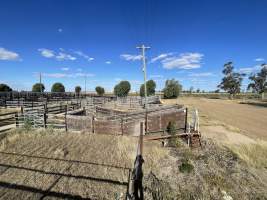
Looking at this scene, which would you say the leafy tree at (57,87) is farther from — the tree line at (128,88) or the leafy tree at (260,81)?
the leafy tree at (260,81)

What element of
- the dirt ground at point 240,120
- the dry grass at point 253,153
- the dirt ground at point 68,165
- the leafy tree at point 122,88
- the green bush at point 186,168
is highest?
the leafy tree at point 122,88

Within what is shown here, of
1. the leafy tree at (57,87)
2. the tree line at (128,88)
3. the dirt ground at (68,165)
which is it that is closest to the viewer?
the dirt ground at (68,165)

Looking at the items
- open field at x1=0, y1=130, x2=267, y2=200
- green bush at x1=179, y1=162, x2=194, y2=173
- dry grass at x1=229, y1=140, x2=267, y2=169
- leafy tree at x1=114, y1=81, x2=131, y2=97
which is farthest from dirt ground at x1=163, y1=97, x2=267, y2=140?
leafy tree at x1=114, y1=81, x2=131, y2=97

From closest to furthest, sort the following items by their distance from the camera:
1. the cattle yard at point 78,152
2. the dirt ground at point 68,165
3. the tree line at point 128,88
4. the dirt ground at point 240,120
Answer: the dirt ground at point 68,165 → the cattle yard at point 78,152 → the dirt ground at point 240,120 → the tree line at point 128,88

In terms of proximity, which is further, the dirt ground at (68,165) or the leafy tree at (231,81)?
the leafy tree at (231,81)

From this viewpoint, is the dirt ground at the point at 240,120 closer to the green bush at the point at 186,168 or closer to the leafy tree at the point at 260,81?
the green bush at the point at 186,168

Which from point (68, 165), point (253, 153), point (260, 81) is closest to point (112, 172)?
point (68, 165)

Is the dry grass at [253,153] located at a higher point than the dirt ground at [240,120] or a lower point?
higher

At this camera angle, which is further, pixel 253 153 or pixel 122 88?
pixel 122 88

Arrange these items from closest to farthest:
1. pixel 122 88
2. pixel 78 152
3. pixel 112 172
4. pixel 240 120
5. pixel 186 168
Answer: pixel 112 172, pixel 186 168, pixel 78 152, pixel 240 120, pixel 122 88

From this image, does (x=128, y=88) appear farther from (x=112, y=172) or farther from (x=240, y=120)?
(x=112, y=172)

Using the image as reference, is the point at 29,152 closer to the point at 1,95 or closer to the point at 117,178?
the point at 117,178

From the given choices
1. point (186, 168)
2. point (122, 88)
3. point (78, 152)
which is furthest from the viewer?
point (122, 88)

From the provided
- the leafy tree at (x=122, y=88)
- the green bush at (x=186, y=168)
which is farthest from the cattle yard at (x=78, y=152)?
the leafy tree at (x=122, y=88)
